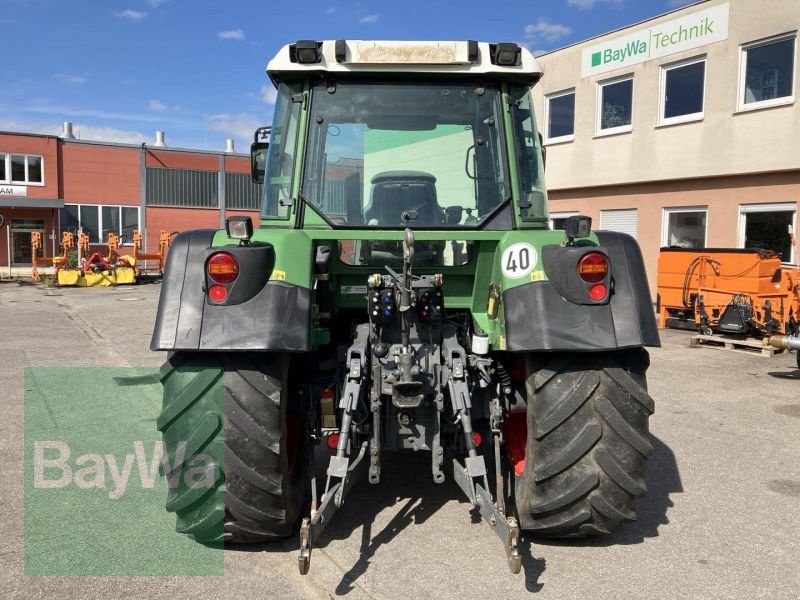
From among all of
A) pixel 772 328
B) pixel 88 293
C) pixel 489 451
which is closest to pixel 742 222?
pixel 772 328

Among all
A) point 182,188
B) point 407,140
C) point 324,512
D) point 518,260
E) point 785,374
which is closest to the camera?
point 324,512

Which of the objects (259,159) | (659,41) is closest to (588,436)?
(259,159)

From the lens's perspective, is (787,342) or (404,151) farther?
(787,342)

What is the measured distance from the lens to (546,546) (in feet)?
11.4

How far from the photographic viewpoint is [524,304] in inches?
127

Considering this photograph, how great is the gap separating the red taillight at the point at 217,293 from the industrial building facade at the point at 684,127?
12190 millimetres

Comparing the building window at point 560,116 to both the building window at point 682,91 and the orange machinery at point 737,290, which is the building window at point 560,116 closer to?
the building window at point 682,91

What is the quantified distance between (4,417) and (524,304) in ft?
16.5

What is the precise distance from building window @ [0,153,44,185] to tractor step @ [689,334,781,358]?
30.9m

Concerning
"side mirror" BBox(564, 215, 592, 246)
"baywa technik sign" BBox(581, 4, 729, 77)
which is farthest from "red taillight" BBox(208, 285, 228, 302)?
"baywa technik sign" BBox(581, 4, 729, 77)

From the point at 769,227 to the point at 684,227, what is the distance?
200 cm

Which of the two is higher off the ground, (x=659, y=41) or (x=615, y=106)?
(x=659, y=41)

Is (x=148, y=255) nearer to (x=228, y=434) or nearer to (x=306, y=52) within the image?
(x=306, y=52)

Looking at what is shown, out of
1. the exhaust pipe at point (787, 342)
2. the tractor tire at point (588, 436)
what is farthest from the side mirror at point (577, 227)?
the exhaust pipe at point (787, 342)
